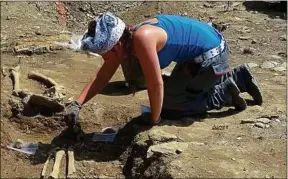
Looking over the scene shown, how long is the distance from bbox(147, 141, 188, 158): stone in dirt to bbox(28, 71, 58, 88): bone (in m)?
1.78

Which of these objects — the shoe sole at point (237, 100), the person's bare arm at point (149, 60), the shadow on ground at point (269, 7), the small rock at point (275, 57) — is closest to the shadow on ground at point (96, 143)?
the shoe sole at point (237, 100)

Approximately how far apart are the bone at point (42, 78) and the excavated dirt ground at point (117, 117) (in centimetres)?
9

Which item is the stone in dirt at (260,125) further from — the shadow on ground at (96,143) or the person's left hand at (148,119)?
the person's left hand at (148,119)

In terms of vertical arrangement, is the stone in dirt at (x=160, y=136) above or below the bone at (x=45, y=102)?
above

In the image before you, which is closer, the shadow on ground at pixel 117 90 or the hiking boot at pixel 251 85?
the hiking boot at pixel 251 85

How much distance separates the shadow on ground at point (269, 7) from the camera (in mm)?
9641

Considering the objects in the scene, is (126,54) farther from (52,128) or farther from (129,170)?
(52,128)

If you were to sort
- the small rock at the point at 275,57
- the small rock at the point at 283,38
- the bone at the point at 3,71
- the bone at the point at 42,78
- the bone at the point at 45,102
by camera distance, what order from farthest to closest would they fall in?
1. the small rock at the point at 283,38
2. the small rock at the point at 275,57
3. the bone at the point at 3,71
4. the bone at the point at 42,78
5. the bone at the point at 45,102

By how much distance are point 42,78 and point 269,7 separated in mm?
5522

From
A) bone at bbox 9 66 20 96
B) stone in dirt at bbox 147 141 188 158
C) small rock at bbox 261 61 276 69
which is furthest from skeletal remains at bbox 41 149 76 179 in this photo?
small rock at bbox 261 61 276 69

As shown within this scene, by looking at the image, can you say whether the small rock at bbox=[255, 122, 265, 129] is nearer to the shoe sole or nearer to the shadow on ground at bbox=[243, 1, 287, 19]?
the shoe sole

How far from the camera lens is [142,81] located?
5211mm

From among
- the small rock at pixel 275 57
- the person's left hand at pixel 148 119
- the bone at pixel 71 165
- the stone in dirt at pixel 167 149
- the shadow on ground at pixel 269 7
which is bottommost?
the shadow on ground at pixel 269 7

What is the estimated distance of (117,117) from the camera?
481 centimetres
